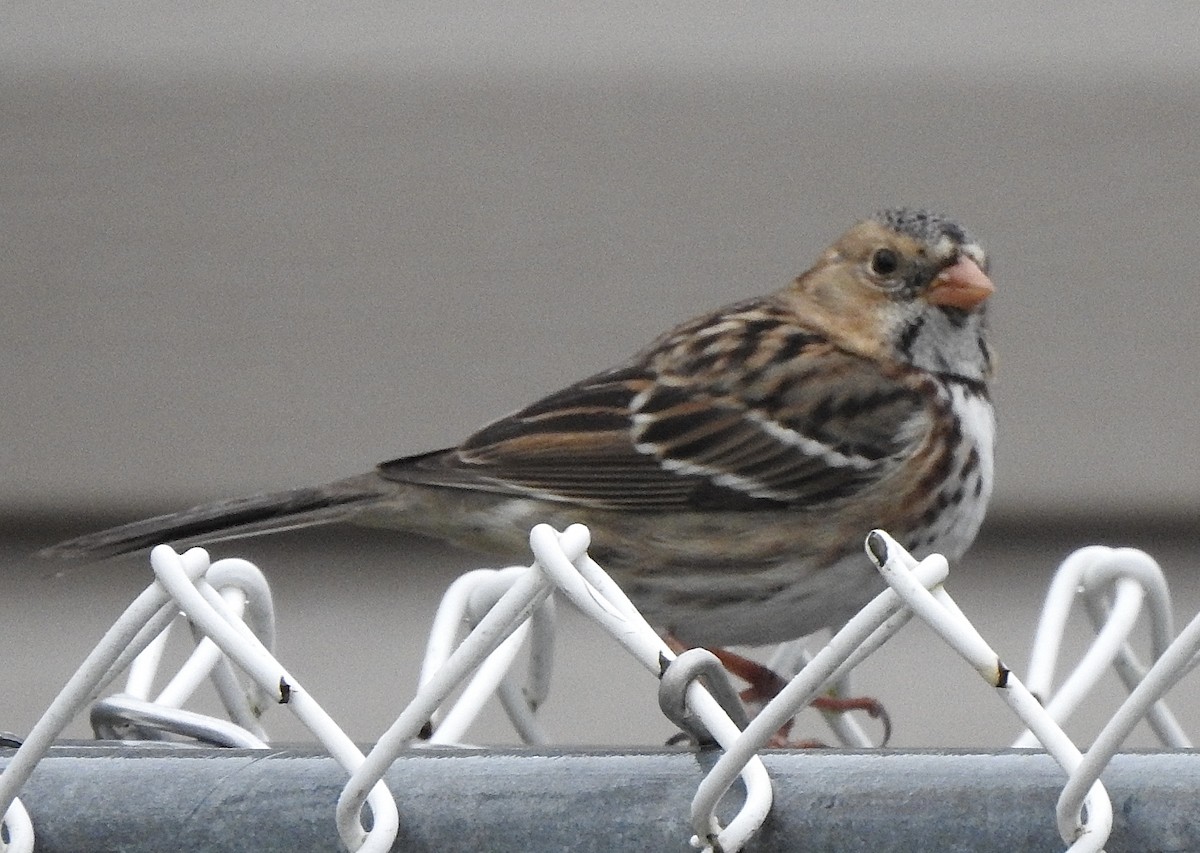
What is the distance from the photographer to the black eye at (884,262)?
9.65ft

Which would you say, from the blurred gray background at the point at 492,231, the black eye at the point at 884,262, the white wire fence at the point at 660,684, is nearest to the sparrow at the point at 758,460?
the black eye at the point at 884,262

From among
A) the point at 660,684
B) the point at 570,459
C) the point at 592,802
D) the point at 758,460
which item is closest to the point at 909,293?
the point at 758,460

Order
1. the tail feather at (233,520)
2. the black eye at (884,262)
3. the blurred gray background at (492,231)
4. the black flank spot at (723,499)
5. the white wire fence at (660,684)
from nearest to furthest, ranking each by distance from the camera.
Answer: the white wire fence at (660,684) < the tail feather at (233,520) < the black flank spot at (723,499) < the black eye at (884,262) < the blurred gray background at (492,231)

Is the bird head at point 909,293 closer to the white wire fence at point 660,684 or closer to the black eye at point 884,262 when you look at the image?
the black eye at point 884,262

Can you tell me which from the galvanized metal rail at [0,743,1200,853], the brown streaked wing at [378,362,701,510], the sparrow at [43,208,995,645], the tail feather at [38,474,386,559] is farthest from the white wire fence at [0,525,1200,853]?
the brown streaked wing at [378,362,701,510]

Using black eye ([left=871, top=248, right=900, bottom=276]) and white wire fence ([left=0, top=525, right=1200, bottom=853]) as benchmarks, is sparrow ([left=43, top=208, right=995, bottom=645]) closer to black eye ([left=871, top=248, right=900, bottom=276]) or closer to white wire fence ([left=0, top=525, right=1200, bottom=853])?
black eye ([left=871, top=248, right=900, bottom=276])

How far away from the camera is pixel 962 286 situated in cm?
277

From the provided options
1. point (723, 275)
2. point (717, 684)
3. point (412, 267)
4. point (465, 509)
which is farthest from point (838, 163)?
point (717, 684)

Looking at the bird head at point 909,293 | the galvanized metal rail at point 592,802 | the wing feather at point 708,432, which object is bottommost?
the wing feather at point 708,432

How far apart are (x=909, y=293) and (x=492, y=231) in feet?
2.55

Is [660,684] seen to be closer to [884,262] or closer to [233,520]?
[233,520]

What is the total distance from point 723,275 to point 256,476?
0.91 metres

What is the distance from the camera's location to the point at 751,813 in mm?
863

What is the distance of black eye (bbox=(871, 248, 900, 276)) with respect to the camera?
2.94 meters
